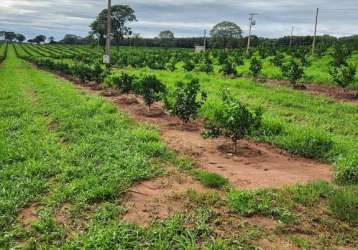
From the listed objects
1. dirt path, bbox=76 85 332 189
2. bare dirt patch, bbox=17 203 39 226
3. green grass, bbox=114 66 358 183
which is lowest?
bare dirt patch, bbox=17 203 39 226

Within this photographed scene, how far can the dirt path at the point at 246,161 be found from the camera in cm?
635

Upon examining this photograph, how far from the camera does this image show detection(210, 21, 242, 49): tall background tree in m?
77.0

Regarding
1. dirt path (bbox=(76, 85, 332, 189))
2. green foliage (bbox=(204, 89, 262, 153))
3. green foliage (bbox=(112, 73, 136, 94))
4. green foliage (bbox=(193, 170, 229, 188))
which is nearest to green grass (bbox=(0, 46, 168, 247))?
dirt path (bbox=(76, 85, 332, 189))

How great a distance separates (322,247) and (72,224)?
2.71 metres

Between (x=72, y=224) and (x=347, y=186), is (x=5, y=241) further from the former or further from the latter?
(x=347, y=186)

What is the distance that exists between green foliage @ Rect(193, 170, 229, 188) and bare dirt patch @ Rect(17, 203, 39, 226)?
2.26 metres

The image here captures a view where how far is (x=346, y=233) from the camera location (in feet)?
15.1

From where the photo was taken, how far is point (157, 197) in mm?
5648

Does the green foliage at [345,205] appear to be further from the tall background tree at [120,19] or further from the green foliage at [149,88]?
the tall background tree at [120,19]

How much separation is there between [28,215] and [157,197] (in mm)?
1600

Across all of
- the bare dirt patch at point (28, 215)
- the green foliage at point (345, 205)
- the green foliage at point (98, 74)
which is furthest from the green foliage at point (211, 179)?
the green foliage at point (98, 74)

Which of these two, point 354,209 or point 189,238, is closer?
point 189,238

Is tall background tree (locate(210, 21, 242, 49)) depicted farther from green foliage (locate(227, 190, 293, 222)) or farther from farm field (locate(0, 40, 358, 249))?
green foliage (locate(227, 190, 293, 222))

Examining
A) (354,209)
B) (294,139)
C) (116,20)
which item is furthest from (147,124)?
(116,20)
